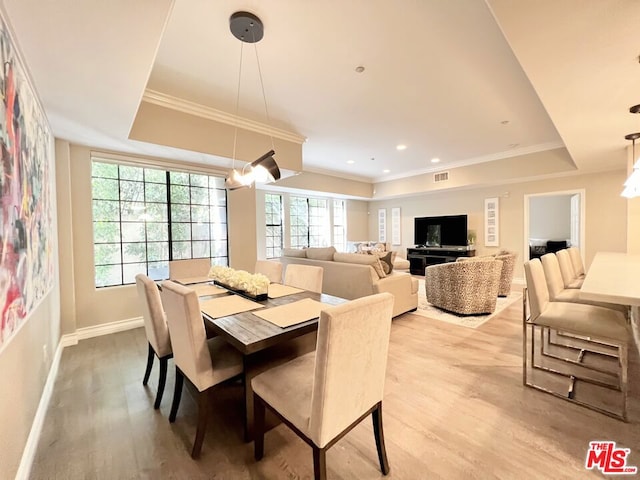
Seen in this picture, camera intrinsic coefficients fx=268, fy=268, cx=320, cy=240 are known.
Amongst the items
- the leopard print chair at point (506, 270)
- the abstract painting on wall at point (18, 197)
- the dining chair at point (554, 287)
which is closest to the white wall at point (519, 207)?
the leopard print chair at point (506, 270)

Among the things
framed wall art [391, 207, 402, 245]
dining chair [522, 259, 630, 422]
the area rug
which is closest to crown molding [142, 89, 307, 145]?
the area rug

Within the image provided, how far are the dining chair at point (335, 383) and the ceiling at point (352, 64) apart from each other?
5.40 ft

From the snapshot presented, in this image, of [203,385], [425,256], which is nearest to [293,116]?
[203,385]

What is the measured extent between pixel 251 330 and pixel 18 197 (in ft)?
4.82

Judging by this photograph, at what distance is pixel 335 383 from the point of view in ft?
3.75

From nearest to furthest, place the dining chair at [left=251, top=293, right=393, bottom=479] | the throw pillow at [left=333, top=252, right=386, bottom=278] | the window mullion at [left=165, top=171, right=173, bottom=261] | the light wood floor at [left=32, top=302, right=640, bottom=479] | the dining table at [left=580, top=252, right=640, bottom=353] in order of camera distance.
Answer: the dining chair at [left=251, top=293, right=393, bottom=479] < the dining table at [left=580, top=252, right=640, bottom=353] < the light wood floor at [left=32, top=302, right=640, bottom=479] < the throw pillow at [left=333, top=252, right=386, bottom=278] < the window mullion at [left=165, top=171, right=173, bottom=261]

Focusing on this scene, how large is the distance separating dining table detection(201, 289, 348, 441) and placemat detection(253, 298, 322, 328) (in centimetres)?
3

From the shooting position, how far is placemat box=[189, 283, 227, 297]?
2408mm

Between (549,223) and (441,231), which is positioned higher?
(549,223)

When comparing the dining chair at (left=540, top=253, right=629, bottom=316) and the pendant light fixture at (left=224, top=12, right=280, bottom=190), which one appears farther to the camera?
the dining chair at (left=540, top=253, right=629, bottom=316)

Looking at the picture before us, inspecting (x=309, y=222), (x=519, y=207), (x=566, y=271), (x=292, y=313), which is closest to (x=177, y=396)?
(x=292, y=313)

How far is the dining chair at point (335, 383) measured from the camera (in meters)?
1.10

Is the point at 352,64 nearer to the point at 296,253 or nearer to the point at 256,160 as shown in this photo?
the point at 256,160

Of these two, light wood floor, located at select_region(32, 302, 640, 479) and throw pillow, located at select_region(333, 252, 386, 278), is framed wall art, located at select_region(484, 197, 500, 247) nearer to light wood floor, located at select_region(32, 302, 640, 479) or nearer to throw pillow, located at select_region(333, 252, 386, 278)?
throw pillow, located at select_region(333, 252, 386, 278)
